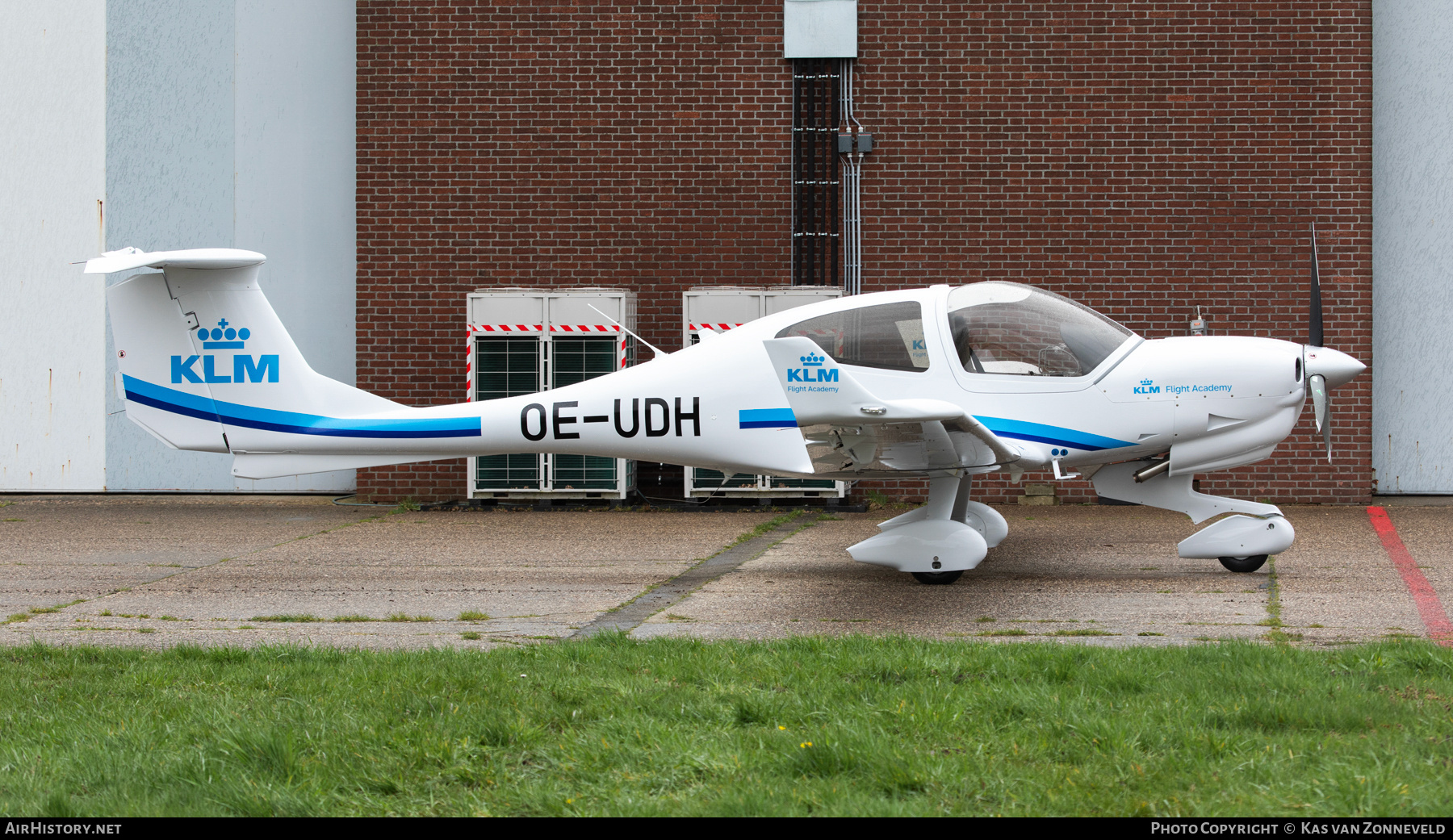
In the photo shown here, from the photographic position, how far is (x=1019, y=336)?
7.45m

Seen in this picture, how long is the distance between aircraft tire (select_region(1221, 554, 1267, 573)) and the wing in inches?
68.2

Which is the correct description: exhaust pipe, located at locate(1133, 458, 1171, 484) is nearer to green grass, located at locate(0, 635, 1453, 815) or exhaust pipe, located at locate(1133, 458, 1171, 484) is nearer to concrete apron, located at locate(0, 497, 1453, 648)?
concrete apron, located at locate(0, 497, 1453, 648)

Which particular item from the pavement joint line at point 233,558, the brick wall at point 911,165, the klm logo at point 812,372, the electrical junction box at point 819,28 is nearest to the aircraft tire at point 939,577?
the klm logo at point 812,372

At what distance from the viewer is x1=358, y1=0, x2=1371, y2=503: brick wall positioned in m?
12.1

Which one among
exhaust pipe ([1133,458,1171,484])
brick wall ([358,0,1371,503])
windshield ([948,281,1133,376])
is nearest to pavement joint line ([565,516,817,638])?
windshield ([948,281,1133,376])

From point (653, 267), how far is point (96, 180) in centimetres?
629

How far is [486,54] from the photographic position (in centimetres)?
1273

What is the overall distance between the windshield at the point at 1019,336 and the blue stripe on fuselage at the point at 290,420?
333 cm

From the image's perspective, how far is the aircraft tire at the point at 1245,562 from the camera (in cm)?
754

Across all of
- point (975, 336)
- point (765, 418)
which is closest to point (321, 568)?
point (765, 418)

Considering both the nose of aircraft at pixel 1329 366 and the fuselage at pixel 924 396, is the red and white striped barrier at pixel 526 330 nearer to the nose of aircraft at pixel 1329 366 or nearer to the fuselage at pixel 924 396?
the fuselage at pixel 924 396

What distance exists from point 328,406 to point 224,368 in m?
0.71

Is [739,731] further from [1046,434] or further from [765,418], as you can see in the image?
[1046,434]
